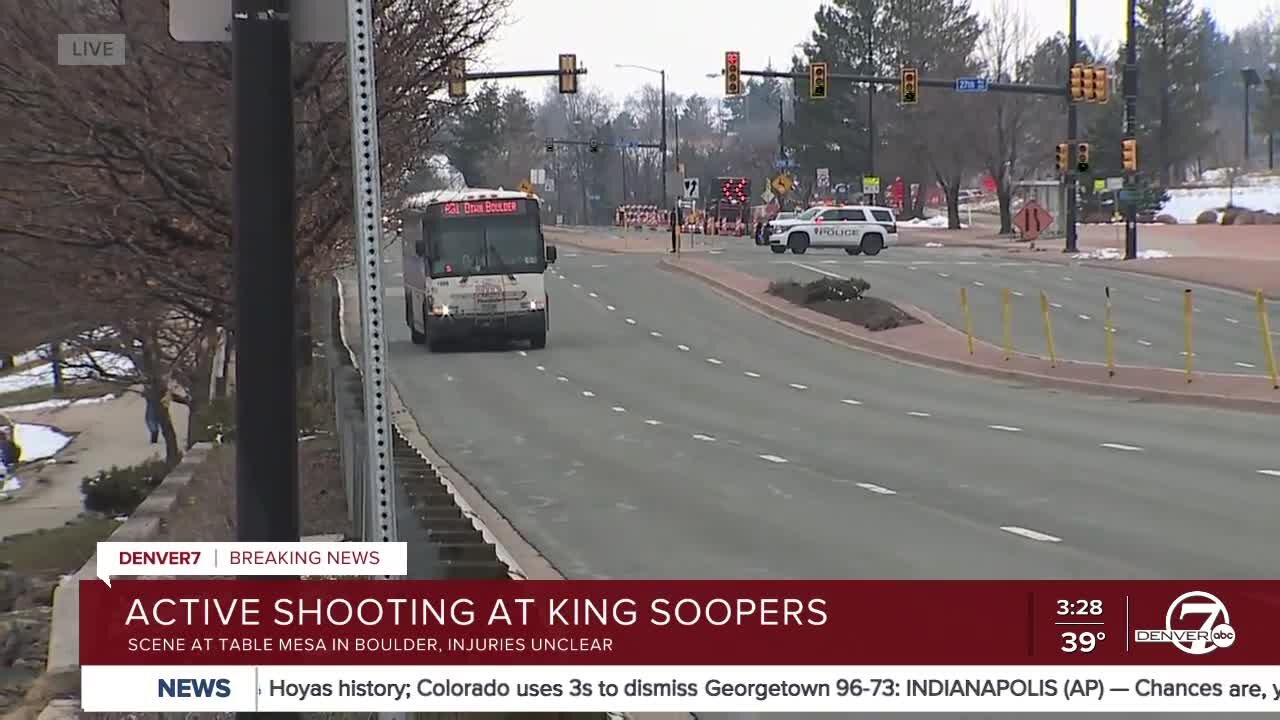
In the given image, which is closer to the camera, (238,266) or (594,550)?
(238,266)

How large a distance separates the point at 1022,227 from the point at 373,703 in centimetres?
4777

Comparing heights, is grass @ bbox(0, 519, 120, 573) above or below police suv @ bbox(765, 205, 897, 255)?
below

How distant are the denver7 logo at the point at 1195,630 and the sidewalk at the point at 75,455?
42.3m

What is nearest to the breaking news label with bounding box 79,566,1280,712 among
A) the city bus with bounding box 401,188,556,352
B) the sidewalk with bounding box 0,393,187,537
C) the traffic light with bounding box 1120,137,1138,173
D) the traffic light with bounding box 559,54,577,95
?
the city bus with bounding box 401,188,556,352

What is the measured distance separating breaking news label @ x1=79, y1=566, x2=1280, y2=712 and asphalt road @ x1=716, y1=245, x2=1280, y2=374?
2576 cm

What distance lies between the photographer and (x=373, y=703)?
5887mm

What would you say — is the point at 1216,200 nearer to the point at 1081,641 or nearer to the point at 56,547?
the point at 56,547

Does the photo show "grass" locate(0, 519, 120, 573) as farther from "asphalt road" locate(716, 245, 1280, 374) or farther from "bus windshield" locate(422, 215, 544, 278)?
"asphalt road" locate(716, 245, 1280, 374)

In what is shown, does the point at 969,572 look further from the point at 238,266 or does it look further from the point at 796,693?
the point at 238,266

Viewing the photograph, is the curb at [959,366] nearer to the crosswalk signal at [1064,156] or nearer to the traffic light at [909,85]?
the traffic light at [909,85]

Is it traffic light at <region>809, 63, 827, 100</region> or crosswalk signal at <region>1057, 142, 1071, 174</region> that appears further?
crosswalk signal at <region>1057, 142, 1071, 174</region>

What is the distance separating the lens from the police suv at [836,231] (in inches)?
2776

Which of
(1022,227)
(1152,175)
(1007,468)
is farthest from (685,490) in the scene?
(1152,175)

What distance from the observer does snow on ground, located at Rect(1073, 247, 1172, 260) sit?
62969mm
